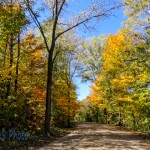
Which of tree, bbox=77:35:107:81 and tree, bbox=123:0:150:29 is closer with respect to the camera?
tree, bbox=123:0:150:29

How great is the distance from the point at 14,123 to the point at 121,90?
12727 millimetres

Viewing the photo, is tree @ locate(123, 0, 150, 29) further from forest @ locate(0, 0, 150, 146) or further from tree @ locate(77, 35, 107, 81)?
tree @ locate(77, 35, 107, 81)

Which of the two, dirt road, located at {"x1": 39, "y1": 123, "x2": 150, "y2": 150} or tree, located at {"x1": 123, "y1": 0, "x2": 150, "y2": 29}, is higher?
tree, located at {"x1": 123, "y1": 0, "x2": 150, "y2": 29}

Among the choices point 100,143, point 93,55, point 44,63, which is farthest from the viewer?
point 93,55

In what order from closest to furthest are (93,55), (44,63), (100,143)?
(100,143) < (44,63) < (93,55)

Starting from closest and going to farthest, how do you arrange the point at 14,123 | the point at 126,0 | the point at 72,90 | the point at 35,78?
1. the point at 14,123
2. the point at 126,0
3. the point at 35,78
4. the point at 72,90

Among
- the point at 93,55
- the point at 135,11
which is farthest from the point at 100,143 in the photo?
the point at 93,55

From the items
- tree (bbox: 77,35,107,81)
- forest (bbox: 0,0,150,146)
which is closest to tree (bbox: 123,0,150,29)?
forest (bbox: 0,0,150,146)

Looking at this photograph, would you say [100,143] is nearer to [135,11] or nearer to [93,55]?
[135,11]

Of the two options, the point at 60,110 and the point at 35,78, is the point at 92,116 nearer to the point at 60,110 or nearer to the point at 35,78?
the point at 60,110

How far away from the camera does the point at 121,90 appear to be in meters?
27.9

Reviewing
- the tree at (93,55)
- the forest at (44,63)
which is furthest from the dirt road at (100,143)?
the tree at (93,55)

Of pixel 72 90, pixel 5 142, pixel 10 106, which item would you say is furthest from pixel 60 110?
pixel 5 142

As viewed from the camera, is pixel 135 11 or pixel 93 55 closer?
pixel 135 11
